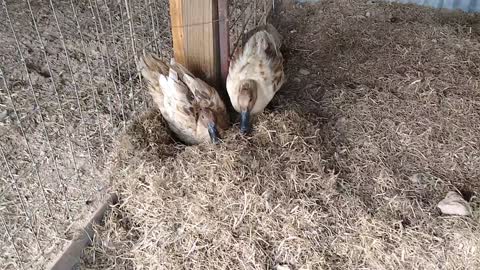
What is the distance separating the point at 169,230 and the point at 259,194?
45 centimetres

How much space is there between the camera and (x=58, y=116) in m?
2.95

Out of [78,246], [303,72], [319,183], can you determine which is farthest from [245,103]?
[78,246]

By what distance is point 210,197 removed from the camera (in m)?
2.32

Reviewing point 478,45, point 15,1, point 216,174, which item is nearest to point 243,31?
point 216,174

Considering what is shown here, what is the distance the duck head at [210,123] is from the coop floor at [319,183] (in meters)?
0.07

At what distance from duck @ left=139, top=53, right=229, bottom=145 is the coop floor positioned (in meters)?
0.10

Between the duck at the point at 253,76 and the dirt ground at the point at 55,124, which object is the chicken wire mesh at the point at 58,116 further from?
the duck at the point at 253,76

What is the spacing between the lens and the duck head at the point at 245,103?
103 inches

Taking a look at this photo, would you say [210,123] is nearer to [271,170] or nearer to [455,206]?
[271,170]

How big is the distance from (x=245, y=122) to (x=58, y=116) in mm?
1170

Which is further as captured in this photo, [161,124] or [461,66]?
[461,66]

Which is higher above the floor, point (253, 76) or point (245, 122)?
point (253, 76)

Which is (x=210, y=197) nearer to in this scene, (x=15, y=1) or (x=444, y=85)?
(x=444, y=85)

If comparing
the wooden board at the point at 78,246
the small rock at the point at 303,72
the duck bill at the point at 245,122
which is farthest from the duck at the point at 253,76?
the wooden board at the point at 78,246
